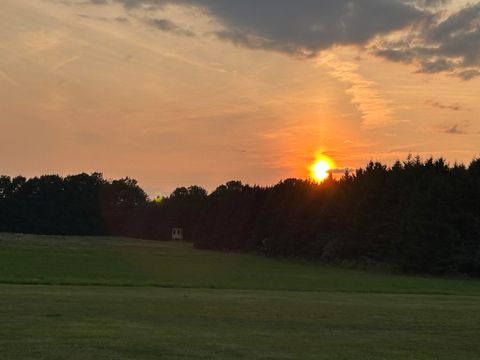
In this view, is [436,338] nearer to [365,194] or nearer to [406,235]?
[406,235]

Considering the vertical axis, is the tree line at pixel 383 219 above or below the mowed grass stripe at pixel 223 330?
above

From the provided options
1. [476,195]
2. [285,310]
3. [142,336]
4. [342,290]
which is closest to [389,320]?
[285,310]

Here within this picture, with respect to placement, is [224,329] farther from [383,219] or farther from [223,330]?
[383,219]

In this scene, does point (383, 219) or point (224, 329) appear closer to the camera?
point (224, 329)

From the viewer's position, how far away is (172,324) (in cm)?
1850

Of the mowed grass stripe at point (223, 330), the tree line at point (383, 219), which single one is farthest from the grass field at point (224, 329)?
the tree line at point (383, 219)

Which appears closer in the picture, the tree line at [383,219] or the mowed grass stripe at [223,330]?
the mowed grass stripe at [223,330]

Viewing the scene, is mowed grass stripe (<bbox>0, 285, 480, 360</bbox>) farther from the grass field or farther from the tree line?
the tree line

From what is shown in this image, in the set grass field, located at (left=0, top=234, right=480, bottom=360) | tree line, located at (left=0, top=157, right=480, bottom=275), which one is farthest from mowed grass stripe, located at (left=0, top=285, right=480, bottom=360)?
tree line, located at (left=0, top=157, right=480, bottom=275)

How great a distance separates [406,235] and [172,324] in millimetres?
59073

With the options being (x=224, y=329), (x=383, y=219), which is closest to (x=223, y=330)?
(x=224, y=329)

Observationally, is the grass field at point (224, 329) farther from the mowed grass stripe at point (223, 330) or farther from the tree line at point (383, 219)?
the tree line at point (383, 219)

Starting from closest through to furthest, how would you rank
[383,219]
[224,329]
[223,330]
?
[223,330] → [224,329] → [383,219]

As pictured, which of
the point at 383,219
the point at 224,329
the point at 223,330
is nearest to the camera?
the point at 223,330
